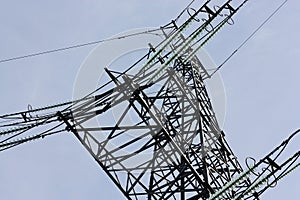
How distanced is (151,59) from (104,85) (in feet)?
5.06

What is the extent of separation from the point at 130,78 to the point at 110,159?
86.2 inches

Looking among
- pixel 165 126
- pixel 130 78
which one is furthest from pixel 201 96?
pixel 130 78

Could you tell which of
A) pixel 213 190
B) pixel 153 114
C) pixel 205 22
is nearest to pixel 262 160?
pixel 213 190

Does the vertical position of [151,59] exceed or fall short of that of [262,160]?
it exceeds it

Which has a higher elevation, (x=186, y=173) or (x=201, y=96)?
(x=201, y=96)

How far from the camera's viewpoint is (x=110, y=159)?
1609 cm

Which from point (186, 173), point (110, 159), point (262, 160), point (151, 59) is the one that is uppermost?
point (151, 59)

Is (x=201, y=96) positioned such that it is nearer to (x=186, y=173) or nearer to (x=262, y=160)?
(x=186, y=173)

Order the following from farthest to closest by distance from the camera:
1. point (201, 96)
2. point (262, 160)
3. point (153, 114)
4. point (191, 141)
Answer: point (201, 96) < point (191, 141) < point (153, 114) < point (262, 160)

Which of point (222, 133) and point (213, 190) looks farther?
point (222, 133)

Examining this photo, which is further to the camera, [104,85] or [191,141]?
[191,141]

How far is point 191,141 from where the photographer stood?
680 inches

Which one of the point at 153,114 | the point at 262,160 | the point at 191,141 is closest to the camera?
the point at 262,160

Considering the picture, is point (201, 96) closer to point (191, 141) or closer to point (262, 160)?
point (191, 141)
